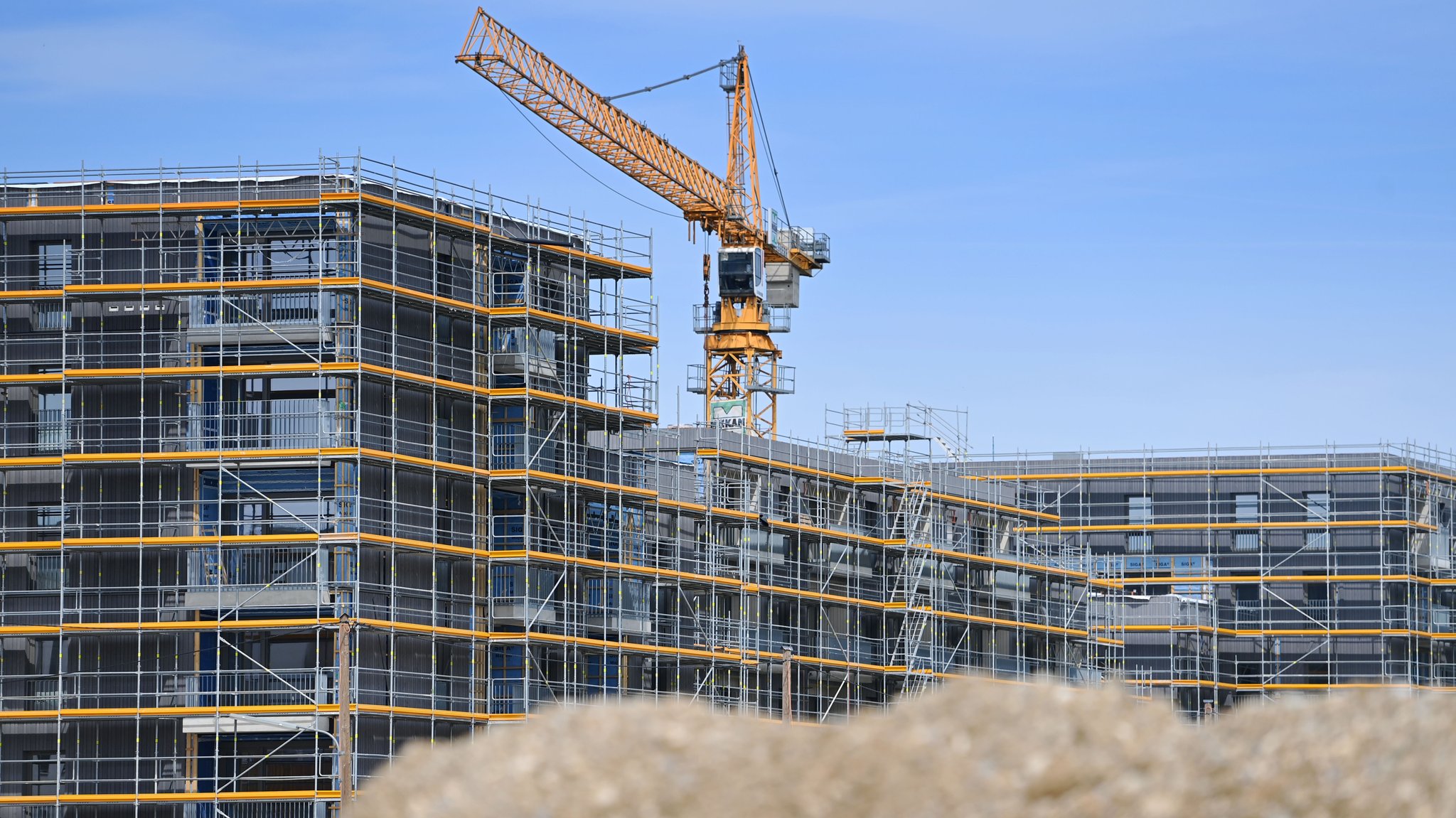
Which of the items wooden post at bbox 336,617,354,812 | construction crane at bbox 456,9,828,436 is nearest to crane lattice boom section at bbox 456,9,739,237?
construction crane at bbox 456,9,828,436

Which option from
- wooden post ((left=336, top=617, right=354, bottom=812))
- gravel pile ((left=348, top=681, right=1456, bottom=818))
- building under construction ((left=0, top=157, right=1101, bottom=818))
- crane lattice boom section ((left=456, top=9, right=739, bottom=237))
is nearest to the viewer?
gravel pile ((left=348, top=681, right=1456, bottom=818))

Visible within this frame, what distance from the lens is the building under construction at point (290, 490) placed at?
49938mm

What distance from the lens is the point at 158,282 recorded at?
52781mm

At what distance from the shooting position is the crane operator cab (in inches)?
4087

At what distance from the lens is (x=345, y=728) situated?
139ft

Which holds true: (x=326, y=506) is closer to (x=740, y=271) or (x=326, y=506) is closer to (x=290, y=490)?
(x=290, y=490)

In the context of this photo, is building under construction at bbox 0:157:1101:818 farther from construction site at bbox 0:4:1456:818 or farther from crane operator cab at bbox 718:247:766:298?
crane operator cab at bbox 718:247:766:298

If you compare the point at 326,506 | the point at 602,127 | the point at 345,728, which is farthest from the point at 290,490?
the point at 602,127

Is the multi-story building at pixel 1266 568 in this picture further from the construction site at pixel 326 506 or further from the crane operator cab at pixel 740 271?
the construction site at pixel 326 506

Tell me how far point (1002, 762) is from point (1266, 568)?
298 feet

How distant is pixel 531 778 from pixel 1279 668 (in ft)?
296

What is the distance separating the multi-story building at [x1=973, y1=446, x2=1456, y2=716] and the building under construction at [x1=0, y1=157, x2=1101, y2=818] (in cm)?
3823

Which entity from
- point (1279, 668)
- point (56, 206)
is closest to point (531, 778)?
point (56, 206)

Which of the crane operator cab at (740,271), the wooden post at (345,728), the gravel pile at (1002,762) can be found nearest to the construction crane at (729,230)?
the crane operator cab at (740,271)
